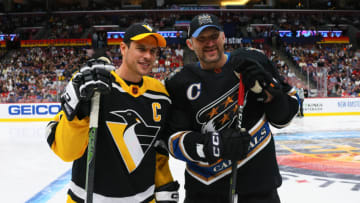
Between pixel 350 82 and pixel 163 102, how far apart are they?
11640 mm

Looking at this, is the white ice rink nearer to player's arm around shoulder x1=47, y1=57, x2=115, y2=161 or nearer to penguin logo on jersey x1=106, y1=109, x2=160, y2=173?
penguin logo on jersey x1=106, y1=109, x2=160, y2=173

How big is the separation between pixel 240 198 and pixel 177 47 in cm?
1772

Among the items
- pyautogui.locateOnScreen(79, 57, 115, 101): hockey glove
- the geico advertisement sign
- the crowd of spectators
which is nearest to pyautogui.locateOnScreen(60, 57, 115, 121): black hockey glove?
pyautogui.locateOnScreen(79, 57, 115, 101): hockey glove

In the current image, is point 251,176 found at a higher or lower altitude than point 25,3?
lower

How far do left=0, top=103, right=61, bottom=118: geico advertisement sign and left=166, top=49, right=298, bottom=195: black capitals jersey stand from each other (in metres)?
9.91

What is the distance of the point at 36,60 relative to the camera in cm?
1808

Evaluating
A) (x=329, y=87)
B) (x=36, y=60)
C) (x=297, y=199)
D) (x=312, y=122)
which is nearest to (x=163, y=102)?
(x=297, y=199)

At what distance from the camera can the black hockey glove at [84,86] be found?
5.18 ft

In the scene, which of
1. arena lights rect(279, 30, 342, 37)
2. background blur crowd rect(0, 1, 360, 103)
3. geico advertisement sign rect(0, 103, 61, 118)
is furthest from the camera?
arena lights rect(279, 30, 342, 37)

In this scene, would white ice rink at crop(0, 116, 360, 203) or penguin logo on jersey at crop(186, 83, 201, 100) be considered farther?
white ice rink at crop(0, 116, 360, 203)

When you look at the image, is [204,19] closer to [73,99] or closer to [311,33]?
[73,99]

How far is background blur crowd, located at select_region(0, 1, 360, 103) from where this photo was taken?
11.7 metres

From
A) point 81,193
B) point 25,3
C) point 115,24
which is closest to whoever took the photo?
point 81,193

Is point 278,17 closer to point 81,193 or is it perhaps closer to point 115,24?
point 115,24
